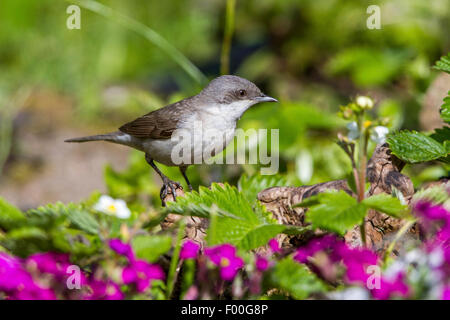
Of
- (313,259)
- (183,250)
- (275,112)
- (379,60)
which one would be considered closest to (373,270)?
(313,259)

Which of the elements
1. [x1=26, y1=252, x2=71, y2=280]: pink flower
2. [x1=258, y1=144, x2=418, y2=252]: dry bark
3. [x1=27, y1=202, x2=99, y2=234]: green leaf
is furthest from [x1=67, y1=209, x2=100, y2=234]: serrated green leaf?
[x1=258, y1=144, x2=418, y2=252]: dry bark

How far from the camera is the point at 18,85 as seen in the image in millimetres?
6875

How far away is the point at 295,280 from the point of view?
1.96m

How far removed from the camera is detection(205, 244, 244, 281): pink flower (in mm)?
1945

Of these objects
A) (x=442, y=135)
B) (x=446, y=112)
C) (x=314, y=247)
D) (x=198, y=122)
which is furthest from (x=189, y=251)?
(x=198, y=122)

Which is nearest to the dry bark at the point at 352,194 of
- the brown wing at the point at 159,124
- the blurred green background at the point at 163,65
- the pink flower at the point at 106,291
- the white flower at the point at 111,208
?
the white flower at the point at 111,208

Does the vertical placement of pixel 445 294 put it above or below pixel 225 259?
below

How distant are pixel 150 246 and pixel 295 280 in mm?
476

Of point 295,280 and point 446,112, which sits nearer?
point 295,280

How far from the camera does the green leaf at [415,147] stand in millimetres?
2592

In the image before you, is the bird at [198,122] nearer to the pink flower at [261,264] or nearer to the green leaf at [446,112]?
the green leaf at [446,112]

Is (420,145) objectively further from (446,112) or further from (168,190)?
(168,190)

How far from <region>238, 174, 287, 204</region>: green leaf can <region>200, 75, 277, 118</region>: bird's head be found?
2.59 ft

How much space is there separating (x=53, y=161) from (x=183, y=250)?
429 centimetres
